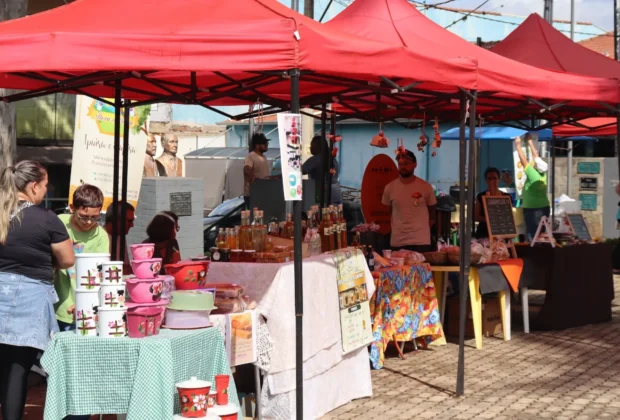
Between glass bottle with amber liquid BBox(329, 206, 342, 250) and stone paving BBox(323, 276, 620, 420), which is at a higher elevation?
glass bottle with amber liquid BBox(329, 206, 342, 250)

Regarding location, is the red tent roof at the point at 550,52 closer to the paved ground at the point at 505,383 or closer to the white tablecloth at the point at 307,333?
the paved ground at the point at 505,383

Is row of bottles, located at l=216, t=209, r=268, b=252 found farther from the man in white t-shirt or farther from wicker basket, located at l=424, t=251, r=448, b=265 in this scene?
the man in white t-shirt

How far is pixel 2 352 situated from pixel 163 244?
2279 millimetres

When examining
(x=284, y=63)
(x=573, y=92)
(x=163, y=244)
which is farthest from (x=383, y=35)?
(x=284, y=63)

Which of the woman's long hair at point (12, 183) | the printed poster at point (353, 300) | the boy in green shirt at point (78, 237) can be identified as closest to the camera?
the woman's long hair at point (12, 183)

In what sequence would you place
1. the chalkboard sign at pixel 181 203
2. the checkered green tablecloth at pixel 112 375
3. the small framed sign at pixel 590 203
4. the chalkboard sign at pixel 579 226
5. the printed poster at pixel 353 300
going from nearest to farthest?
the checkered green tablecloth at pixel 112 375, the printed poster at pixel 353 300, the chalkboard sign at pixel 579 226, the chalkboard sign at pixel 181 203, the small framed sign at pixel 590 203

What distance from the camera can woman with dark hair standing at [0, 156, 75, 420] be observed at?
5.98 meters

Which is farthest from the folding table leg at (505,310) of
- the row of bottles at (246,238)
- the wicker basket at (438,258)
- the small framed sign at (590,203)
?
the small framed sign at (590,203)

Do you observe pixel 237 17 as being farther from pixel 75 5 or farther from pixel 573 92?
pixel 573 92

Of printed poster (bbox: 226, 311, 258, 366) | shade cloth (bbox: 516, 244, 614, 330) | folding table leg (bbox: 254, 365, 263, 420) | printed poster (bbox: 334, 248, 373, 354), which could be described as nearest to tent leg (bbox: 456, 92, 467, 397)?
printed poster (bbox: 334, 248, 373, 354)

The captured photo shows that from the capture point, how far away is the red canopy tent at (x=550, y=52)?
1218 centimetres

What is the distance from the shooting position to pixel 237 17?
21.2 feet

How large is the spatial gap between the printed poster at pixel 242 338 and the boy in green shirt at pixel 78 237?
1.05 meters

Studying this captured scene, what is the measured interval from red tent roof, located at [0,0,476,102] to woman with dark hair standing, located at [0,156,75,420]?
28.7 inches
